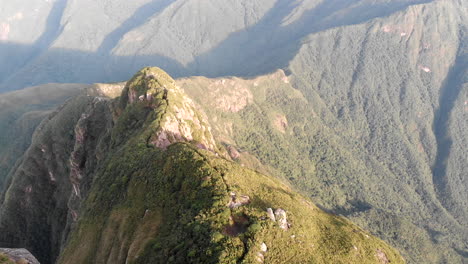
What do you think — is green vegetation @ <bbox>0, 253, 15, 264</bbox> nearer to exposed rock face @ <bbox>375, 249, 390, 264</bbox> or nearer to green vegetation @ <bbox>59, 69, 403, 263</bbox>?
green vegetation @ <bbox>59, 69, 403, 263</bbox>

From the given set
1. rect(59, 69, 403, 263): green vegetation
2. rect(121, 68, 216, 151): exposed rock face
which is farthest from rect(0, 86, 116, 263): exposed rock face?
rect(59, 69, 403, 263): green vegetation

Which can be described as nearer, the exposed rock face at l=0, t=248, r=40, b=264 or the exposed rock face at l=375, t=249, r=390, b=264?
the exposed rock face at l=375, t=249, r=390, b=264

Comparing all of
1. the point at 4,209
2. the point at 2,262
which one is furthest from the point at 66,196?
the point at 2,262

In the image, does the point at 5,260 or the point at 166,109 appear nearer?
the point at 5,260

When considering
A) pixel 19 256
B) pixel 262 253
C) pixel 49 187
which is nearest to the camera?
pixel 262 253

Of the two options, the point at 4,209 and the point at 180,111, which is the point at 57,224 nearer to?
the point at 4,209

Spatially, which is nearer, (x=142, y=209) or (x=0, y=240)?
(x=142, y=209)

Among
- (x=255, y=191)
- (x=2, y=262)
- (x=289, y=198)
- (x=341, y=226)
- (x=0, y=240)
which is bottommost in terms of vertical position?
(x=0, y=240)

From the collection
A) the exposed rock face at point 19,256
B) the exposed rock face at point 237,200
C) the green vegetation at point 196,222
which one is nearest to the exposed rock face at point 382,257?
the green vegetation at point 196,222

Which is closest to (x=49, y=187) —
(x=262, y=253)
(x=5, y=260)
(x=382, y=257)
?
(x=5, y=260)

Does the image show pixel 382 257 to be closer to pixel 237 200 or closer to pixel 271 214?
pixel 271 214

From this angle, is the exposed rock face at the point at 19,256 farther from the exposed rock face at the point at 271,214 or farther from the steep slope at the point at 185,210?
the exposed rock face at the point at 271,214
